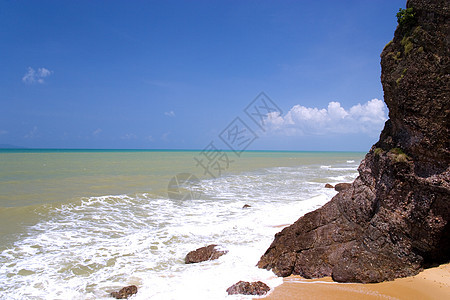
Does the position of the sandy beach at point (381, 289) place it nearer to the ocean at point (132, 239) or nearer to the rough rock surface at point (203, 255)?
the ocean at point (132, 239)

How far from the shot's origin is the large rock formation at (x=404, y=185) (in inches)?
217

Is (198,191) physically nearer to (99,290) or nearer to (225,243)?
(225,243)

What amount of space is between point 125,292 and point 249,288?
9.73 feet

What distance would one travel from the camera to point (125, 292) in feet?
21.1

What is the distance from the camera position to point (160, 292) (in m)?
6.48

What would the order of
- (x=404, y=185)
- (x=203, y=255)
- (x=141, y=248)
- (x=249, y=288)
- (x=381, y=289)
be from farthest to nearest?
1. (x=141, y=248)
2. (x=203, y=255)
3. (x=404, y=185)
4. (x=249, y=288)
5. (x=381, y=289)

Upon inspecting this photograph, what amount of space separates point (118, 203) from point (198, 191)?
20.4ft

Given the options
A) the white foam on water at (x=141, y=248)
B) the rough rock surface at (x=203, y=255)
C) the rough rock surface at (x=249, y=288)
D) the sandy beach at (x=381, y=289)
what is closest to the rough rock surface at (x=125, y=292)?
the white foam on water at (x=141, y=248)

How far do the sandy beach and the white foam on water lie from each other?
70 centimetres

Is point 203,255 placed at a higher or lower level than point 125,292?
higher

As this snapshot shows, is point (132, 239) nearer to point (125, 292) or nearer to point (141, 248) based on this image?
point (141, 248)

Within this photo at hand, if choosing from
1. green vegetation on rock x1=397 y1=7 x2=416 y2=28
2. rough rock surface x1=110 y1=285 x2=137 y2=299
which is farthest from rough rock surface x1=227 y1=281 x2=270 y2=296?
green vegetation on rock x1=397 y1=7 x2=416 y2=28

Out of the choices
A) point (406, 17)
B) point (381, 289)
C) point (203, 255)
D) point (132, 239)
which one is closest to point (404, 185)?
point (381, 289)

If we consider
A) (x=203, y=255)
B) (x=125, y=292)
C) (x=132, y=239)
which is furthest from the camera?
(x=132, y=239)
